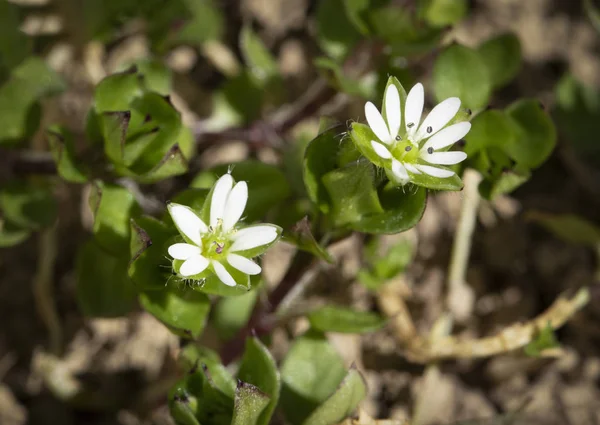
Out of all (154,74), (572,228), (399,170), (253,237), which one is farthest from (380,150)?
(572,228)

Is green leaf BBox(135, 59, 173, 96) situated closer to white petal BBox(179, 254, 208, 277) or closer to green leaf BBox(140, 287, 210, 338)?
green leaf BBox(140, 287, 210, 338)

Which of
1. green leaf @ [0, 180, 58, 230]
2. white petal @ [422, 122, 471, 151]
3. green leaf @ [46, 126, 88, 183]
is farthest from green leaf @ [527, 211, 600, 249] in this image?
green leaf @ [0, 180, 58, 230]

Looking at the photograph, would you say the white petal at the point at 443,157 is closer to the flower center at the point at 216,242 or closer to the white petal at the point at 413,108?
the white petal at the point at 413,108

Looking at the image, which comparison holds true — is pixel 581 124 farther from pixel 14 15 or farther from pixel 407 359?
pixel 14 15

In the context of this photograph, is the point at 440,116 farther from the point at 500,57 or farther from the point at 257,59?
the point at 257,59

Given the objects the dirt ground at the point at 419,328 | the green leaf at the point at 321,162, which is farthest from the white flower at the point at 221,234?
the dirt ground at the point at 419,328

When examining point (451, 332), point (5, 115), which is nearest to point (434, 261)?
point (451, 332)
